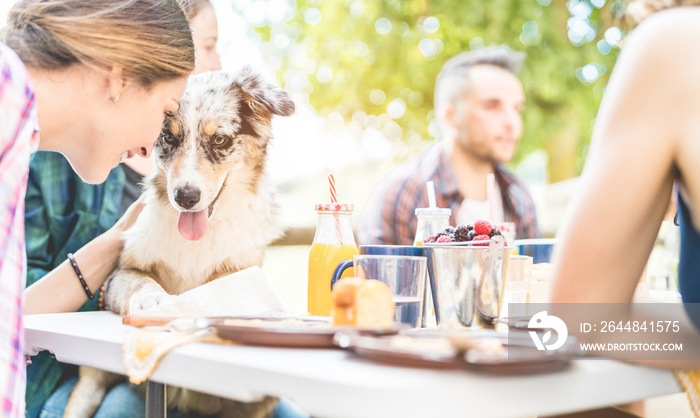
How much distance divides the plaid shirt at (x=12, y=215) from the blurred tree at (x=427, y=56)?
6.41 meters

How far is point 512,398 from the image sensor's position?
85cm

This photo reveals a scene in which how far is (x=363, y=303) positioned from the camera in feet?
3.76

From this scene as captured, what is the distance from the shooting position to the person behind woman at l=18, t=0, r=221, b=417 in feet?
5.90

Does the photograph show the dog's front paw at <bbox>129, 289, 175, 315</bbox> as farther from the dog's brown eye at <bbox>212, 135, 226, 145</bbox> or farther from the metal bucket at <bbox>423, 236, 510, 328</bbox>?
the metal bucket at <bbox>423, 236, 510, 328</bbox>

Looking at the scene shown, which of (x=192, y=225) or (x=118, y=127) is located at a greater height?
(x=118, y=127)

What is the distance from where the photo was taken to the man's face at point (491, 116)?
408cm

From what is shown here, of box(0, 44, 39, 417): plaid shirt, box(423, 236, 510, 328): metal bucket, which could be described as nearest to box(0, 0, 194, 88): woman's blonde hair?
box(0, 44, 39, 417): plaid shirt

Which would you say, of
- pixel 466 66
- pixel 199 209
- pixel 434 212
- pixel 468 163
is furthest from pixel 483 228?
pixel 466 66

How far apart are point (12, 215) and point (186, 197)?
0.62 m

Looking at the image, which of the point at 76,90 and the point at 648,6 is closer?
the point at 648,6

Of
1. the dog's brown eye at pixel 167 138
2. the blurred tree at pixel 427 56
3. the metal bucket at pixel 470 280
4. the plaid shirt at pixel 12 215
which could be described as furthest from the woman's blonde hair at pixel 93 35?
the blurred tree at pixel 427 56

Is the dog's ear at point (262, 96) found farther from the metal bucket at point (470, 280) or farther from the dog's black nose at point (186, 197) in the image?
the metal bucket at point (470, 280)

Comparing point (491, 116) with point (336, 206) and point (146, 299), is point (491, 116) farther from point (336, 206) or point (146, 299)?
point (146, 299)

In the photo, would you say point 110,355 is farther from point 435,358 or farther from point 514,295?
point 514,295
